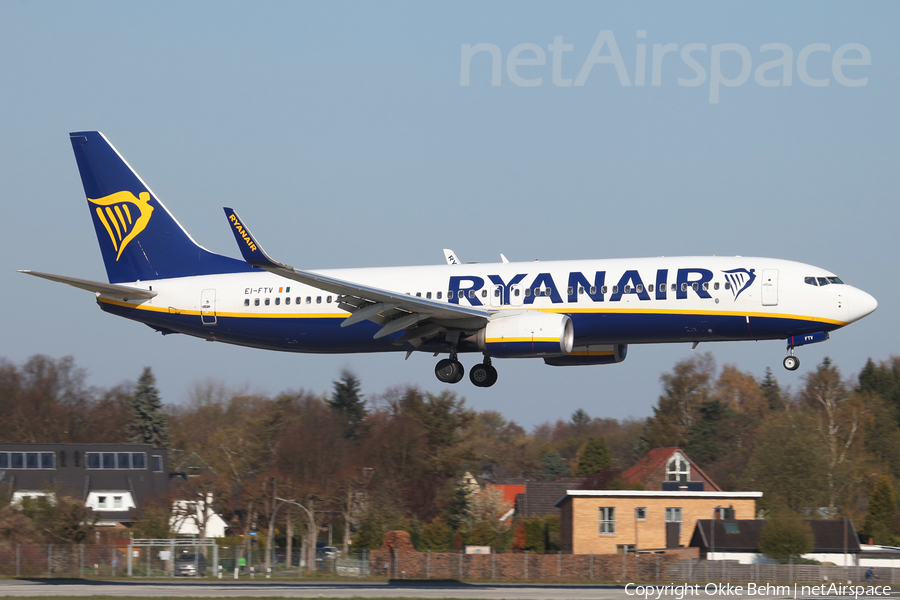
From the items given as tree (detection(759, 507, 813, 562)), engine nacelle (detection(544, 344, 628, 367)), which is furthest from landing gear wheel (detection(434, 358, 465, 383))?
tree (detection(759, 507, 813, 562))

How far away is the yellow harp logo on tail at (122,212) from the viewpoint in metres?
44.2

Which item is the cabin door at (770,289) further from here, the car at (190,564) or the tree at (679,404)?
the tree at (679,404)

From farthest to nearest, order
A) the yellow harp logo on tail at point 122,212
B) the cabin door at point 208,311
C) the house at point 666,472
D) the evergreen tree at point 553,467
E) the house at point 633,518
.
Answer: the evergreen tree at point 553,467 < the house at point 666,472 < the house at point 633,518 < the yellow harp logo on tail at point 122,212 < the cabin door at point 208,311

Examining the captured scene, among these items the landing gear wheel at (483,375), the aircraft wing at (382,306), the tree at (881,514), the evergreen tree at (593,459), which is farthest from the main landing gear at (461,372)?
the evergreen tree at (593,459)

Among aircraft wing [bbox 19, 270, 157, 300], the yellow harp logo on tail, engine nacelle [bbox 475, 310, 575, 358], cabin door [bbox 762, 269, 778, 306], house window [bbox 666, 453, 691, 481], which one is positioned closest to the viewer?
cabin door [bbox 762, 269, 778, 306]

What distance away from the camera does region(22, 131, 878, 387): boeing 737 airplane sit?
35438 mm

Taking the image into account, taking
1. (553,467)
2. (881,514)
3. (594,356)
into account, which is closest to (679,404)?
(553,467)

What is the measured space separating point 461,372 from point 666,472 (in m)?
54.9

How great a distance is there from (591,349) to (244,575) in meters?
22.0

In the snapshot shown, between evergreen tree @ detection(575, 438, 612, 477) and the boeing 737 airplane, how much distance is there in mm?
69048

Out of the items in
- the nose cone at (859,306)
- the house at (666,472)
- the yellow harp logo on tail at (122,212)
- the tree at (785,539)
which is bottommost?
the tree at (785,539)

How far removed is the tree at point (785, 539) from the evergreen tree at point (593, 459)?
51854mm

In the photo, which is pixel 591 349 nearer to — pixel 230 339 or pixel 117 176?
pixel 230 339

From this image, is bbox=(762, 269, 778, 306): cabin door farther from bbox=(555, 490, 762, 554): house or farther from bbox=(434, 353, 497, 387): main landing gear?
bbox=(555, 490, 762, 554): house
